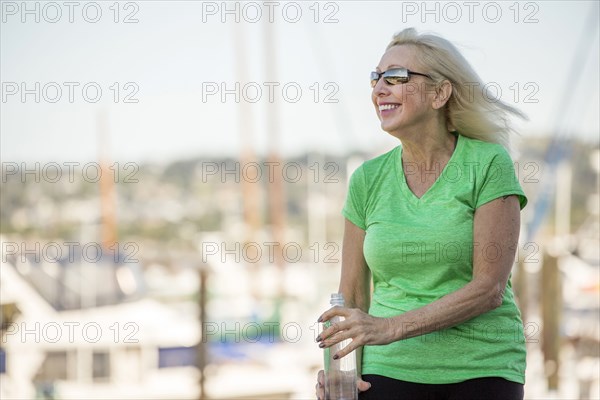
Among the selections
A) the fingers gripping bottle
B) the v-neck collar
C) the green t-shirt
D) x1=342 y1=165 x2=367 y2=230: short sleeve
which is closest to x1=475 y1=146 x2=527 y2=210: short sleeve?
the green t-shirt

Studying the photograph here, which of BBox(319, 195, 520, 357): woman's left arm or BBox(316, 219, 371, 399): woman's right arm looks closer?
BBox(319, 195, 520, 357): woman's left arm

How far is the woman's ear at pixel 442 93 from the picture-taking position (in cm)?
273

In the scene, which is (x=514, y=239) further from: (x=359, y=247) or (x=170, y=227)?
(x=170, y=227)

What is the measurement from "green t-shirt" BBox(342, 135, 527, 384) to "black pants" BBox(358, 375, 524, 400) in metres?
0.02

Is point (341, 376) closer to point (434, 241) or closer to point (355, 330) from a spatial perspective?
point (355, 330)

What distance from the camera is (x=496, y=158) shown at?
2.62 m

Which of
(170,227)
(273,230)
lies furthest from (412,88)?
(170,227)

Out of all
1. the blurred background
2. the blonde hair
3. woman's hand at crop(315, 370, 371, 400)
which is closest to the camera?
woman's hand at crop(315, 370, 371, 400)

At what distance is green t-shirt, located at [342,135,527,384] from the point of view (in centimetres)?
258

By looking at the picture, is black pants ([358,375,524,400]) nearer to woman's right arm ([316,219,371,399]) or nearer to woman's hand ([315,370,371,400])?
woman's hand ([315,370,371,400])

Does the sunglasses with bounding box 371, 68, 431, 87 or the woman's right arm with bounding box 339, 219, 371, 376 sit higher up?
the sunglasses with bounding box 371, 68, 431, 87

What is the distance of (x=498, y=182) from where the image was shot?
257 cm

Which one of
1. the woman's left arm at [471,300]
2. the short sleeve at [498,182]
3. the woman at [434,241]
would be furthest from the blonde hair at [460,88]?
the woman's left arm at [471,300]

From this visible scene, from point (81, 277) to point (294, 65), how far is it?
16.8 m
